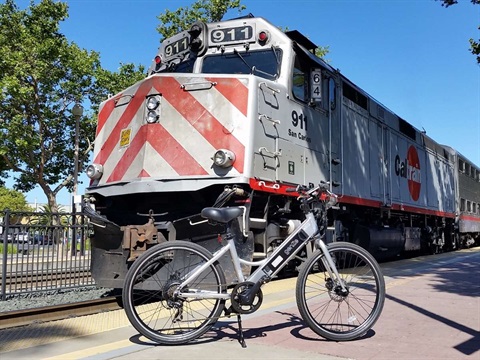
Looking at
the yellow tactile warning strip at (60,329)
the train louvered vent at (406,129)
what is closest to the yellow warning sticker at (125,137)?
the yellow tactile warning strip at (60,329)

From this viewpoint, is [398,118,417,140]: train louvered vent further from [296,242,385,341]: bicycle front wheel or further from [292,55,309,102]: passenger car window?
[296,242,385,341]: bicycle front wheel

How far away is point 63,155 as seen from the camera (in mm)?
23922

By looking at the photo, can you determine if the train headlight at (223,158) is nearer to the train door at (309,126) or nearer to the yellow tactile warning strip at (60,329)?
the train door at (309,126)

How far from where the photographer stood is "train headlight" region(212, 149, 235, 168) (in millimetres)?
5656

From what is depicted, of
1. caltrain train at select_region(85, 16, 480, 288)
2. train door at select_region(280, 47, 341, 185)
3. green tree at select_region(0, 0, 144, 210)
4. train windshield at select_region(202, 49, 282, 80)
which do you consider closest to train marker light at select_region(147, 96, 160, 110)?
caltrain train at select_region(85, 16, 480, 288)

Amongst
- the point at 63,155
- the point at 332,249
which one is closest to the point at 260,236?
the point at 332,249

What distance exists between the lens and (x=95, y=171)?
695 centimetres

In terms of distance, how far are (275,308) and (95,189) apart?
3.17 m

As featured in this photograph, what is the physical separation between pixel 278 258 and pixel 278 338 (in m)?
0.74

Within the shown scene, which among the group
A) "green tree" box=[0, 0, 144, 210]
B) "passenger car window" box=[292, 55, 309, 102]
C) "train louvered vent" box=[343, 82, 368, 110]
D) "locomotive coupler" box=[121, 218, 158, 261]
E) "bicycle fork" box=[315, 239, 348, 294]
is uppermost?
"green tree" box=[0, 0, 144, 210]

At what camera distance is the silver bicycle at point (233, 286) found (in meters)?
3.99

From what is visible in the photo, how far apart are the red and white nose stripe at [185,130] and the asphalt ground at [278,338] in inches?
75.8

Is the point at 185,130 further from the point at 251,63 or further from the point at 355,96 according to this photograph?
the point at 355,96

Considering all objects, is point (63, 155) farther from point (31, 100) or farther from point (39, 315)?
point (39, 315)
